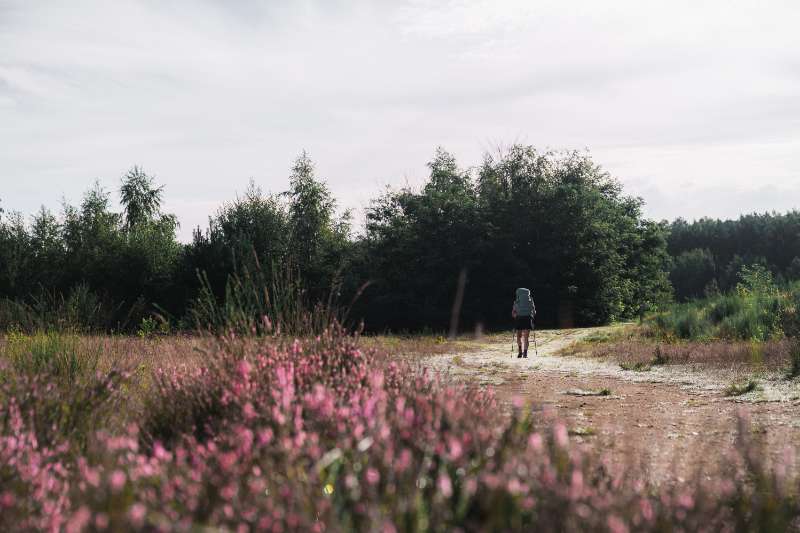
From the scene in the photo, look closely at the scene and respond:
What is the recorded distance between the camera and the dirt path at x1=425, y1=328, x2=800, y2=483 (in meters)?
5.45

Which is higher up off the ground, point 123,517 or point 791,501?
point 123,517

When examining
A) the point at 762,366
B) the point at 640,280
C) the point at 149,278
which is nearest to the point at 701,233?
the point at 640,280

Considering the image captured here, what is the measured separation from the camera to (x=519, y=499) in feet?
9.75

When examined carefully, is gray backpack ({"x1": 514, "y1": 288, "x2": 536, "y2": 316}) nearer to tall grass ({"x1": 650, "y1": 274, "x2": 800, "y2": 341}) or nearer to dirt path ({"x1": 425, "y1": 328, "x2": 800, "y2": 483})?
dirt path ({"x1": 425, "y1": 328, "x2": 800, "y2": 483})

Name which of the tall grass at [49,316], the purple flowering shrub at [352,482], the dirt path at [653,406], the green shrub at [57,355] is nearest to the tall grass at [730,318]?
→ the dirt path at [653,406]

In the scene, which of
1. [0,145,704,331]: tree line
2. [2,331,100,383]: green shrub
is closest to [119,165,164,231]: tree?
[0,145,704,331]: tree line

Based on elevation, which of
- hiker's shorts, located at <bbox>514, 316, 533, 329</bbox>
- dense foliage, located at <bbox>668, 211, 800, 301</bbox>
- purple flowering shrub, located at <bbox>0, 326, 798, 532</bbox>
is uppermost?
dense foliage, located at <bbox>668, 211, 800, 301</bbox>

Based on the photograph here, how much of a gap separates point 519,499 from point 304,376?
9.21 feet

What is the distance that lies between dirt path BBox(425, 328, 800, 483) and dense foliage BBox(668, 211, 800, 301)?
2774 inches

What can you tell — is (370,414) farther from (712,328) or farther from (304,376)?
(712,328)

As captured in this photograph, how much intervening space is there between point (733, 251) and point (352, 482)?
316ft

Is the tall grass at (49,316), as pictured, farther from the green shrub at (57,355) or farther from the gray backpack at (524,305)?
the gray backpack at (524,305)

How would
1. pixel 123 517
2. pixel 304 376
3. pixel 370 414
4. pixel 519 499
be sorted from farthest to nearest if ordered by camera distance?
1. pixel 304 376
2. pixel 370 414
3. pixel 519 499
4. pixel 123 517

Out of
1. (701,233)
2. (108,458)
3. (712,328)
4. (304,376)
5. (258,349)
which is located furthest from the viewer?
(701,233)
